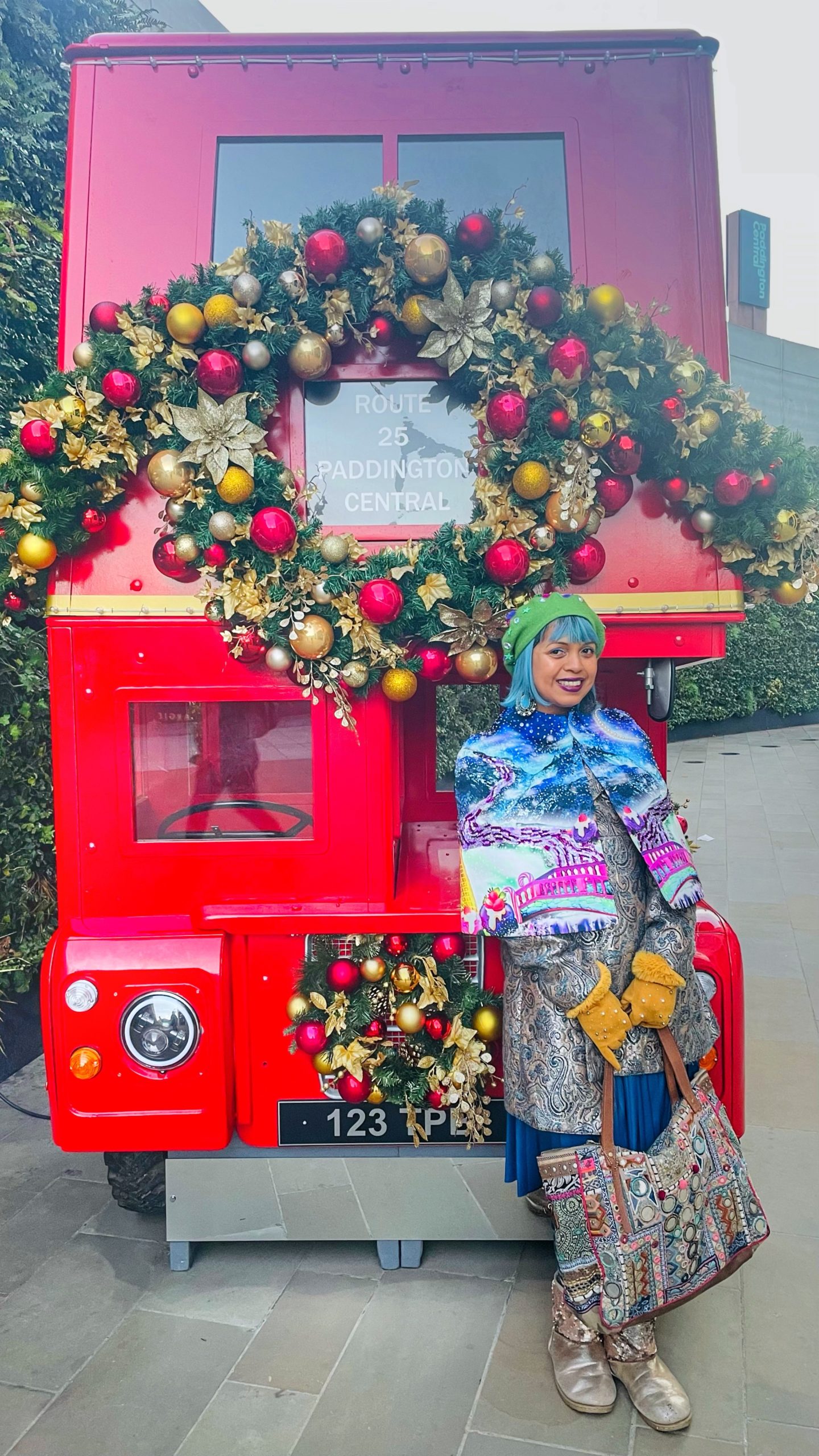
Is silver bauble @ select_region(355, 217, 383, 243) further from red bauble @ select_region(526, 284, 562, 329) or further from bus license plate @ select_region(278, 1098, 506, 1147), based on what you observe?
bus license plate @ select_region(278, 1098, 506, 1147)

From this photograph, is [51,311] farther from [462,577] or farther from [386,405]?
[462,577]

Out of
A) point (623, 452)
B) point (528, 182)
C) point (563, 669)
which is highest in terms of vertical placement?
point (528, 182)

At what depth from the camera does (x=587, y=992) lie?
8.18 feet

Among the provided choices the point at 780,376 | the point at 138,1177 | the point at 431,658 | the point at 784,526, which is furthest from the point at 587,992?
the point at 780,376

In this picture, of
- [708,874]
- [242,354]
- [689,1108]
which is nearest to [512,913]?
[689,1108]

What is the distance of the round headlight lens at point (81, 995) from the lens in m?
2.78

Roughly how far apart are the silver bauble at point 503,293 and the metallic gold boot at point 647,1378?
102 inches

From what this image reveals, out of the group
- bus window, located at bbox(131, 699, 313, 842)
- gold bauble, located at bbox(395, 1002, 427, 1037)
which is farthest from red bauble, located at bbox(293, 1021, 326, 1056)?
bus window, located at bbox(131, 699, 313, 842)

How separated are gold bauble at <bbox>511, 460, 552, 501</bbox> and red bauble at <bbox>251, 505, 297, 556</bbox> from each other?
0.61m

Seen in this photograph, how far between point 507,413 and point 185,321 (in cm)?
86

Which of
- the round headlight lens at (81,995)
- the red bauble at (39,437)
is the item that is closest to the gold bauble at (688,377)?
the red bauble at (39,437)

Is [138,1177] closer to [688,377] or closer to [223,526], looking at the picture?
[223,526]

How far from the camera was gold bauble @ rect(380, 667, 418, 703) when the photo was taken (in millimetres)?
2730

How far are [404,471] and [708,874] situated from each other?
5876 mm
